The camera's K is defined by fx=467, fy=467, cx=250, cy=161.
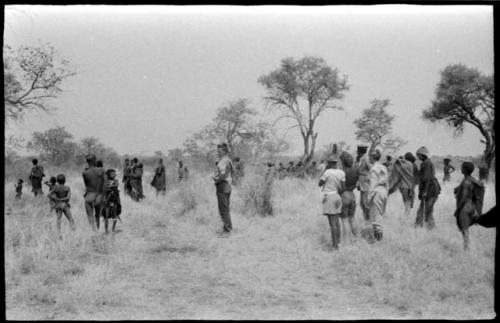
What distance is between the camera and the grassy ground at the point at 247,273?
5461 millimetres

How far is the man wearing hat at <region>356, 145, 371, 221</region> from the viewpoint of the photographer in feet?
27.5

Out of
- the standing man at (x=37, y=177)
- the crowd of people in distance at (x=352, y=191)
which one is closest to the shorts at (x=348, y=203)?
the crowd of people in distance at (x=352, y=191)

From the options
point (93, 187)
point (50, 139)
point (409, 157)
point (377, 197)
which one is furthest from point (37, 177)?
point (409, 157)

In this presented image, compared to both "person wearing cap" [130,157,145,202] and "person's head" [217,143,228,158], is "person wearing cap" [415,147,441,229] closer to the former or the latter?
"person's head" [217,143,228,158]

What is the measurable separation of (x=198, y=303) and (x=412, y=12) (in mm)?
4705

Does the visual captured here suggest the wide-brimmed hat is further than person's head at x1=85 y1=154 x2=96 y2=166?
Yes

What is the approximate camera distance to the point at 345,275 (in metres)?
6.35

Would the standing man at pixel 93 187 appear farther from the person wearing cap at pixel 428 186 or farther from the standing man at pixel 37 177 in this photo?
the person wearing cap at pixel 428 186

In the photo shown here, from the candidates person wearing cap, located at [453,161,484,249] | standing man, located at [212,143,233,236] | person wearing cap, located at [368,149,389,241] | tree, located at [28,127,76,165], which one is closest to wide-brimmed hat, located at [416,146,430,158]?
person wearing cap, located at [368,149,389,241]

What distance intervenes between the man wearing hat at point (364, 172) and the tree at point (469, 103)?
3.92ft

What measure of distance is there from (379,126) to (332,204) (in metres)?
2.74

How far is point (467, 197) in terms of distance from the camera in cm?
670

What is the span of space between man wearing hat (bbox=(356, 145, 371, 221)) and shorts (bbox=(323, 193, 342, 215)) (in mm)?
1098

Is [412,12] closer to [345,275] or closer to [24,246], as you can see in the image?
[345,275]
